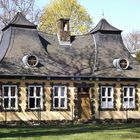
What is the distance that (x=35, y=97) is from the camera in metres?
34.5

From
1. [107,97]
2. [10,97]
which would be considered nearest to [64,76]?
[107,97]

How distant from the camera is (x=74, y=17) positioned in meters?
58.3

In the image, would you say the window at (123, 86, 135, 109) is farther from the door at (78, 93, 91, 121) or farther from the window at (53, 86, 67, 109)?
the window at (53, 86, 67, 109)

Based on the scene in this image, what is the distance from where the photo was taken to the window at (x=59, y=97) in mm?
35188

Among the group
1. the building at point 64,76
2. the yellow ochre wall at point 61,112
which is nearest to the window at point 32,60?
the building at point 64,76

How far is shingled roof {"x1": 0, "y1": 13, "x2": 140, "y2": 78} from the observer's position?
34.9 m

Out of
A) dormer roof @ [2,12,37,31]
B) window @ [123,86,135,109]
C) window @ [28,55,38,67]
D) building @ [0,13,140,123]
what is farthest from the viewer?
window @ [123,86,135,109]

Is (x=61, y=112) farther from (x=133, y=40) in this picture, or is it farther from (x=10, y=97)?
(x=133, y=40)

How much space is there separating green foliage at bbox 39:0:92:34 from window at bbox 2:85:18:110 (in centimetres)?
2368

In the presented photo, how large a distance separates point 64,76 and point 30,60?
2.90m

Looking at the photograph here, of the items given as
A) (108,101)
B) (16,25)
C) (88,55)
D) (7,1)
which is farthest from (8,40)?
(7,1)

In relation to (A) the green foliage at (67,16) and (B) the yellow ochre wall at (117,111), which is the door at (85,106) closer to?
(B) the yellow ochre wall at (117,111)

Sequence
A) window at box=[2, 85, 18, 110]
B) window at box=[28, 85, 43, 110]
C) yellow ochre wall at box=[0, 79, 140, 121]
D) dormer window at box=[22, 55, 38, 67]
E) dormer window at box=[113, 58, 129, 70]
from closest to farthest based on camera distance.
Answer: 1. window at box=[2, 85, 18, 110]
2. yellow ochre wall at box=[0, 79, 140, 121]
3. window at box=[28, 85, 43, 110]
4. dormer window at box=[22, 55, 38, 67]
5. dormer window at box=[113, 58, 129, 70]

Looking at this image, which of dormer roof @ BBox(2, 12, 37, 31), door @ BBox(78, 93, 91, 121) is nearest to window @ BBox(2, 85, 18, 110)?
door @ BBox(78, 93, 91, 121)
